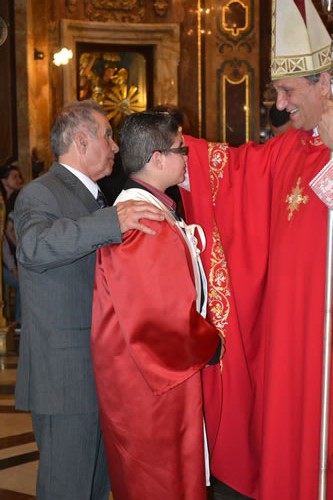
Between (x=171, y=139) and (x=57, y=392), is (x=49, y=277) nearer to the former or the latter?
(x=57, y=392)

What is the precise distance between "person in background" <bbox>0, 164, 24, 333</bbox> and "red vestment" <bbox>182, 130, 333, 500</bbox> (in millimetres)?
4845

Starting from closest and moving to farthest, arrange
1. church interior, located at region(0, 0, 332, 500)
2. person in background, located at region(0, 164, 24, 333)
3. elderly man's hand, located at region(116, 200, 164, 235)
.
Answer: elderly man's hand, located at region(116, 200, 164, 235) < person in background, located at region(0, 164, 24, 333) < church interior, located at region(0, 0, 332, 500)

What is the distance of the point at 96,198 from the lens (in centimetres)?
288

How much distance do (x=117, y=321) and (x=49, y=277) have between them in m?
0.28

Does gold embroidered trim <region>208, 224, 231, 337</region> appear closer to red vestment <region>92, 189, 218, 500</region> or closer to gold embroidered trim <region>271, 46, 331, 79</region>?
red vestment <region>92, 189, 218, 500</region>

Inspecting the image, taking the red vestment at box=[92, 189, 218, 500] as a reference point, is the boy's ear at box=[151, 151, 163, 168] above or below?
above

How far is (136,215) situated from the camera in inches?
96.7

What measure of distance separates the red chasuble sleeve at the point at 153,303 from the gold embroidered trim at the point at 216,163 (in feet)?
2.47

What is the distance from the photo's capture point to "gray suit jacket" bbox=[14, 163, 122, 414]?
266 cm

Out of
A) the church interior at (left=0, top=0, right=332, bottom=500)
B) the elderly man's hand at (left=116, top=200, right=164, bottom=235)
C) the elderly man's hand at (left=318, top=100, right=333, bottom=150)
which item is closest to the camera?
the elderly man's hand at (left=116, top=200, right=164, bottom=235)

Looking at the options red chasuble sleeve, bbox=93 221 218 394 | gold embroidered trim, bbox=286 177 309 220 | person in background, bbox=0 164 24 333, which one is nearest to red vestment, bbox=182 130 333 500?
gold embroidered trim, bbox=286 177 309 220

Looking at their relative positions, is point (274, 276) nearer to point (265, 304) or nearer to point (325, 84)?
point (265, 304)

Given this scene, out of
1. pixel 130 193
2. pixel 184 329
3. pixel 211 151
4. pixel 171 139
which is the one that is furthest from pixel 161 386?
pixel 211 151

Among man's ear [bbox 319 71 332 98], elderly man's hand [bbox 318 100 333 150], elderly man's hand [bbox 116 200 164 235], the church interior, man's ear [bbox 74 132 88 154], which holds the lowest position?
elderly man's hand [bbox 116 200 164 235]
